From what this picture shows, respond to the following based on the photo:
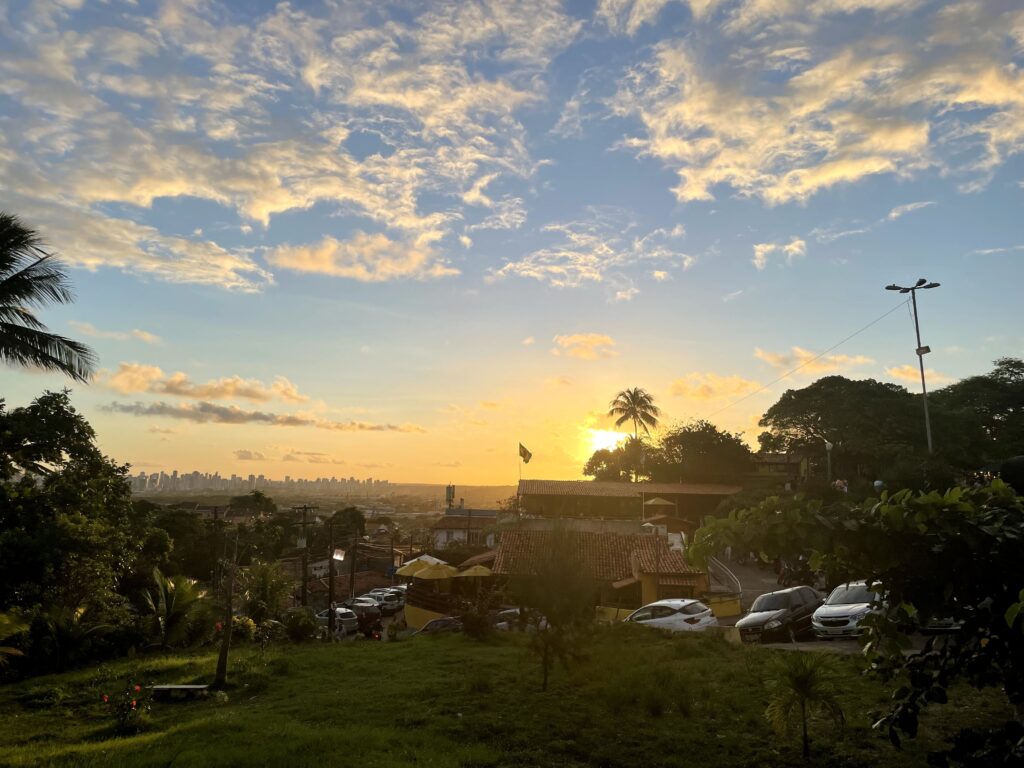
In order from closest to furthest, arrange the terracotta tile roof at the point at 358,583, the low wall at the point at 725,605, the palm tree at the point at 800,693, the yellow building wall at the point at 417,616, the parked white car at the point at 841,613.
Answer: the palm tree at the point at 800,693 < the parked white car at the point at 841,613 < the low wall at the point at 725,605 < the yellow building wall at the point at 417,616 < the terracotta tile roof at the point at 358,583

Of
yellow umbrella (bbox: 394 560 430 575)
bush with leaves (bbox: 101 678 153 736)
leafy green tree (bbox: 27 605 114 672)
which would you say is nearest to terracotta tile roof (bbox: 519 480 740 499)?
yellow umbrella (bbox: 394 560 430 575)

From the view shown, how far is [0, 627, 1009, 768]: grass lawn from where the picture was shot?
27.4ft

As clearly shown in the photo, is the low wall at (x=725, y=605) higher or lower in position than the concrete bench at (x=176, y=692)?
lower

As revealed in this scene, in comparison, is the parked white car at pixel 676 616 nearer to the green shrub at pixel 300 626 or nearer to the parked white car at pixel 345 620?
the green shrub at pixel 300 626

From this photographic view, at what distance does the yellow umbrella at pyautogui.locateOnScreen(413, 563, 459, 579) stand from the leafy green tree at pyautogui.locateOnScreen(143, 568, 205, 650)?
10.9 metres

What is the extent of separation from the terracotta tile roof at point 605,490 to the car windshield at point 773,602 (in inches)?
1235

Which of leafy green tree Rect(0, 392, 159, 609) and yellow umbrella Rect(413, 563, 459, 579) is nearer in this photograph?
leafy green tree Rect(0, 392, 159, 609)

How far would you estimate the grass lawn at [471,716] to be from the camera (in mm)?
8352

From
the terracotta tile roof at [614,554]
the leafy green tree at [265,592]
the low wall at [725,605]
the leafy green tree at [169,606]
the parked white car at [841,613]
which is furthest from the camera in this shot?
the terracotta tile roof at [614,554]

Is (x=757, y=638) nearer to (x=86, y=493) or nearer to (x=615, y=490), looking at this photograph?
(x=86, y=493)

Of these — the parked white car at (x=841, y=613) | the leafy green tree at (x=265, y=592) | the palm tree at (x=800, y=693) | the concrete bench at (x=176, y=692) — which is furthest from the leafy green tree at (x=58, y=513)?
the parked white car at (x=841, y=613)

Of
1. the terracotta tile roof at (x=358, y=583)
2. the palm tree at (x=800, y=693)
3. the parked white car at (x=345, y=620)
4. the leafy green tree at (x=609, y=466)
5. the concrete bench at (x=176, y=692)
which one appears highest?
the leafy green tree at (x=609, y=466)

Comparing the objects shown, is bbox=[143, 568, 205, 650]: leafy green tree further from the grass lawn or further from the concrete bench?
the concrete bench

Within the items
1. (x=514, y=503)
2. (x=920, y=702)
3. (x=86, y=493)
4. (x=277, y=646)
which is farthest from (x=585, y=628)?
(x=514, y=503)
